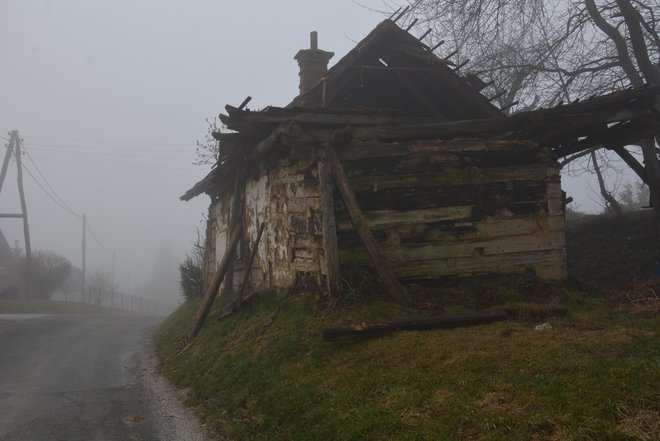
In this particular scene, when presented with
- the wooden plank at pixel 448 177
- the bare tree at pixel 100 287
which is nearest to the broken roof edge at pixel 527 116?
the wooden plank at pixel 448 177

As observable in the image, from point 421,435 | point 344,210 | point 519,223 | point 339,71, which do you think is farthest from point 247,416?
point 339,71

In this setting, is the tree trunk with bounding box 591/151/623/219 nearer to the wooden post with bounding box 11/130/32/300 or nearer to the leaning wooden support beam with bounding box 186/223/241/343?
the leaning wooden support beam with bounding box 186/223/241/343

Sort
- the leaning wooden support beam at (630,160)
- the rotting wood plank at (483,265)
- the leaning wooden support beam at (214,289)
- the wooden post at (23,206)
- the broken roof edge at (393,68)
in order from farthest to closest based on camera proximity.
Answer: the wooden post at (23,206) → the leaning wooden support beam at (214,289) → the broken roof edge at (393,68) → the leaning wooden support beam at (630,160) → the rotting wood plank at (483,265)

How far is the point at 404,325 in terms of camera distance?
6.46 meters

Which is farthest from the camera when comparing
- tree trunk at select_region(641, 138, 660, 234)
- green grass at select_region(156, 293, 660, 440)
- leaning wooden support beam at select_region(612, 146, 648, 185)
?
tree trunk at select_region(641, 138, 660, 234)

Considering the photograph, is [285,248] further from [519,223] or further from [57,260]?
[57,260]

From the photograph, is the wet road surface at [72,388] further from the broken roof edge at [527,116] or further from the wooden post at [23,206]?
the wooden post at [23,206]

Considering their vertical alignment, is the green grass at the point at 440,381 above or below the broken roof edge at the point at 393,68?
below

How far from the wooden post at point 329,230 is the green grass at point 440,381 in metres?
0.41

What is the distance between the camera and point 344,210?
27.6 feet

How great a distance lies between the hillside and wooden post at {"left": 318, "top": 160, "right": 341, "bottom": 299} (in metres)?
0.36

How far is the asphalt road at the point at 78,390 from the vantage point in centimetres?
633

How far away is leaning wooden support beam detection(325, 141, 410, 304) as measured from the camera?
762 cm

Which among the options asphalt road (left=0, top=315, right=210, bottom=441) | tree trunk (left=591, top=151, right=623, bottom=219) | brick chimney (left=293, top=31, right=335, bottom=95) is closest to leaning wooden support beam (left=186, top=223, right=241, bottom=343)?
asphalt road (left=0, top=315, right=210, bottom=441)
